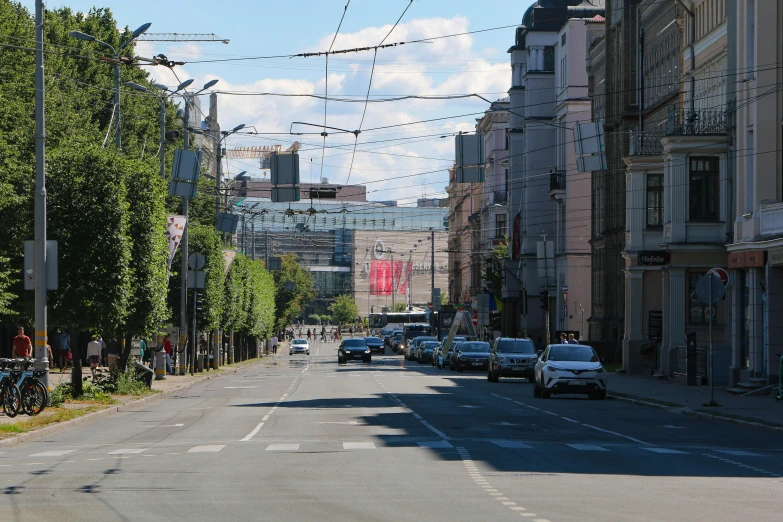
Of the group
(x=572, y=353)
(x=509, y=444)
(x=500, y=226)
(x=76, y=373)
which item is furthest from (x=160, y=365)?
(x=500, y=226)

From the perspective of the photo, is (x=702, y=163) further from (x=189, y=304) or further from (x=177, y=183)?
(x=189, y=304)

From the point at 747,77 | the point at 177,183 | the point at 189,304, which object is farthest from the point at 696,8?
the point at 189,304

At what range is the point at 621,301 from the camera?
68.1 meters

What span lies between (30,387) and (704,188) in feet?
80.9

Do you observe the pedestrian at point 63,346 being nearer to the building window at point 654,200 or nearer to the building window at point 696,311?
the building window at point 654,200

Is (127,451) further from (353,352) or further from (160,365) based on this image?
(353,352)

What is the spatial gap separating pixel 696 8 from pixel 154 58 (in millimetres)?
20953

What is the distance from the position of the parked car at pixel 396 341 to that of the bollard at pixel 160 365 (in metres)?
68.0

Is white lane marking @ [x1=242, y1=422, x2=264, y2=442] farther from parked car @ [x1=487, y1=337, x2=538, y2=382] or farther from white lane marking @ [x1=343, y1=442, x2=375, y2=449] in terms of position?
parked car @ [x1=487, y1=337, x2=538, y2=382]

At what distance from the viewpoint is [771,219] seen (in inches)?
1425

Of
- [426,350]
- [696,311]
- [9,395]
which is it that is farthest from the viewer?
[426,350]

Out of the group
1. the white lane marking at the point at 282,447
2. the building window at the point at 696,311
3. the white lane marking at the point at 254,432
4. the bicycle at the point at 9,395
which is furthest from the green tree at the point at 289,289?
the white lane marking at the point at 282,447

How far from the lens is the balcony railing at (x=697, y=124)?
144 feet

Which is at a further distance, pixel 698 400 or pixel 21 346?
pixel 698 400
